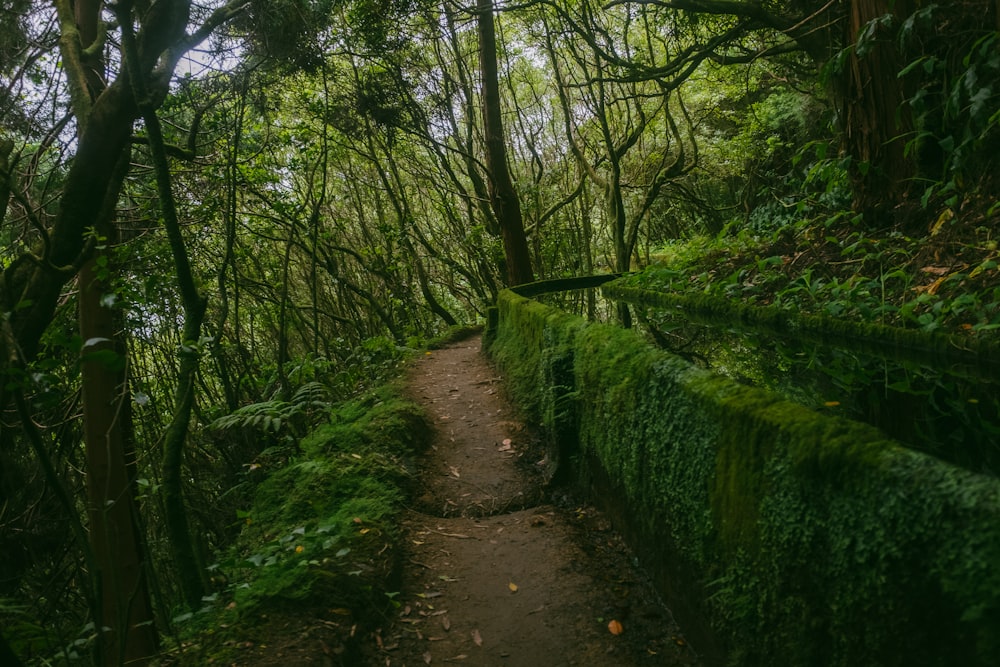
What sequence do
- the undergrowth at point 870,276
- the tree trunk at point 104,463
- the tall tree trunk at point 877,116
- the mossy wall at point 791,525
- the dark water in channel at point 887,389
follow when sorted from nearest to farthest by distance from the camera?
1. the mossy wall at point 791,525
2. the dark water in channel at point 887,389
3. the undergrowth at point 870,276
4. the tree trunk at point 104,463
5. the tall tree trunk at point 877,116

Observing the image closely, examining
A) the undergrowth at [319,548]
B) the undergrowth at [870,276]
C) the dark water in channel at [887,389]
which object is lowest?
the undergrowth at [319,548]

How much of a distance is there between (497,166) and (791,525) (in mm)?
10267

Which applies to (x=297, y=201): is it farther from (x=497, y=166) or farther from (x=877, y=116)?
(x=877, y=116)

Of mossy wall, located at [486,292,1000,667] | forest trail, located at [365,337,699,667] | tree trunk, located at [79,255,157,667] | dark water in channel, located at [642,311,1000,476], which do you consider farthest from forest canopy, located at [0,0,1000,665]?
mossy wall, located at [486,292,1000,667]

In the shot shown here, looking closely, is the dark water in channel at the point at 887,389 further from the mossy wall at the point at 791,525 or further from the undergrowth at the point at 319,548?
the undergrowth at the point at 319,548

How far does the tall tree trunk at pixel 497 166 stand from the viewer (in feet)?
37.4

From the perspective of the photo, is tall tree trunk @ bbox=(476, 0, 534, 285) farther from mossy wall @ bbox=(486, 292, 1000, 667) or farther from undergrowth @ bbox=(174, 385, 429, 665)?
mossy wall @ bbox=(486, 292, 1000, 667)

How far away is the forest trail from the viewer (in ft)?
11.9

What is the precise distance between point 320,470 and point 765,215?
10586 millimetres

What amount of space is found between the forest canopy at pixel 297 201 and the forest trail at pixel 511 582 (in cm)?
150

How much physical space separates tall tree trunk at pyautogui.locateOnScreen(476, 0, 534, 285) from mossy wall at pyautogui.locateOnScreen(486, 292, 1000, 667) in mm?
7702

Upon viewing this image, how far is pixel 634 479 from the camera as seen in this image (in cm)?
414

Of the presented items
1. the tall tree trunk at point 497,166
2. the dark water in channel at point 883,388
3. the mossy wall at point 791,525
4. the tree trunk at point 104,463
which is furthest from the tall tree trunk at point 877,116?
the tree trunk at point 104,463

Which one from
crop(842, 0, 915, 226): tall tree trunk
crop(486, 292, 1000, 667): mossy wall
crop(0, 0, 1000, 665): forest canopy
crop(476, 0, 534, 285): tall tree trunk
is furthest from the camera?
crop(476, 0, 534, 285): tall tree trunk
